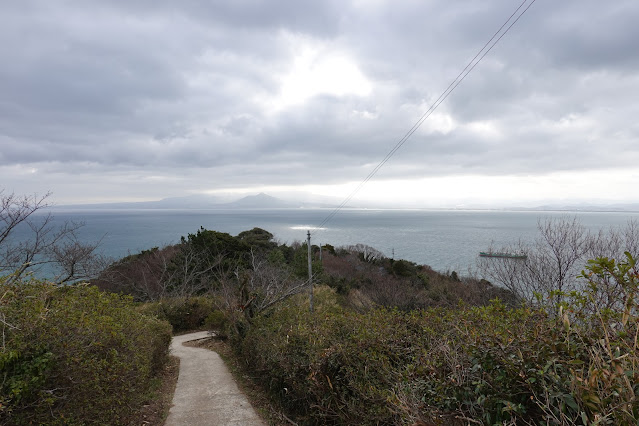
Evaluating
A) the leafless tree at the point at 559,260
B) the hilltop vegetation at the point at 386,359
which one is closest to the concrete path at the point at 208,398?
the hilltop vegetation at the point at 386,359

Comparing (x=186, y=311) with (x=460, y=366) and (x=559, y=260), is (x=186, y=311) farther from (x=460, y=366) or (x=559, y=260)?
(x=559, y=260)

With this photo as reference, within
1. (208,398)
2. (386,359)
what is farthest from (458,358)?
(208,398)

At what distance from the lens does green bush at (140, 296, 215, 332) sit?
16.4m

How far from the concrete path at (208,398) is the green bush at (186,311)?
6304 millimetres

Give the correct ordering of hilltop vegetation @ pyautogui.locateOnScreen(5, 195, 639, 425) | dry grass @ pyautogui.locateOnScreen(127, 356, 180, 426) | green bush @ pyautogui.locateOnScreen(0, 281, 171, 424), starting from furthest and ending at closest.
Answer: dry grass @ pyautogui.locateOnScreen(127, 356, 180, 426) < green bush @ pyautogui.locateOnScreen(0, 281, 171, 424) < hilltop vegetation @ pyautogui.locateOnScreen(5, 195, 639, 425)

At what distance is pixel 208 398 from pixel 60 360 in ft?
13.8

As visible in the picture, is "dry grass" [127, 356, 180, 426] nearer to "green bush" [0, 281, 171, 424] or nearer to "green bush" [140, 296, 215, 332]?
"green bush" [0, 281, 171, 424]

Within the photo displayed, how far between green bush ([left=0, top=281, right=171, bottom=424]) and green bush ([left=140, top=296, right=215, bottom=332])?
39.9 feet

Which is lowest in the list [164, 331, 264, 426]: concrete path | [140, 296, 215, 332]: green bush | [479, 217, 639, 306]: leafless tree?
[140, 296, 215, 332]: green bush

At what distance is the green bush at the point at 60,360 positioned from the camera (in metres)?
3.31

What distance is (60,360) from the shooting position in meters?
3.69

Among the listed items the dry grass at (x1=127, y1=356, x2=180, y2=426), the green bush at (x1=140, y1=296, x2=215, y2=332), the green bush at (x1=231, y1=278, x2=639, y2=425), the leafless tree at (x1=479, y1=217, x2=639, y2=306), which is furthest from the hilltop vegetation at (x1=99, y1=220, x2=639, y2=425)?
the leafless tree at (x1=479, y1=217, x2=639, y2=306)

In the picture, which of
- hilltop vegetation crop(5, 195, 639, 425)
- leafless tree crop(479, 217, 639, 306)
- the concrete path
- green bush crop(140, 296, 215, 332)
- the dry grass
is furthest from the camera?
green bush crop(140, 296, 215, 332)

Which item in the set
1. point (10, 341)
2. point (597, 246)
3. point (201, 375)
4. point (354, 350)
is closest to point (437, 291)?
point (597, 246)
